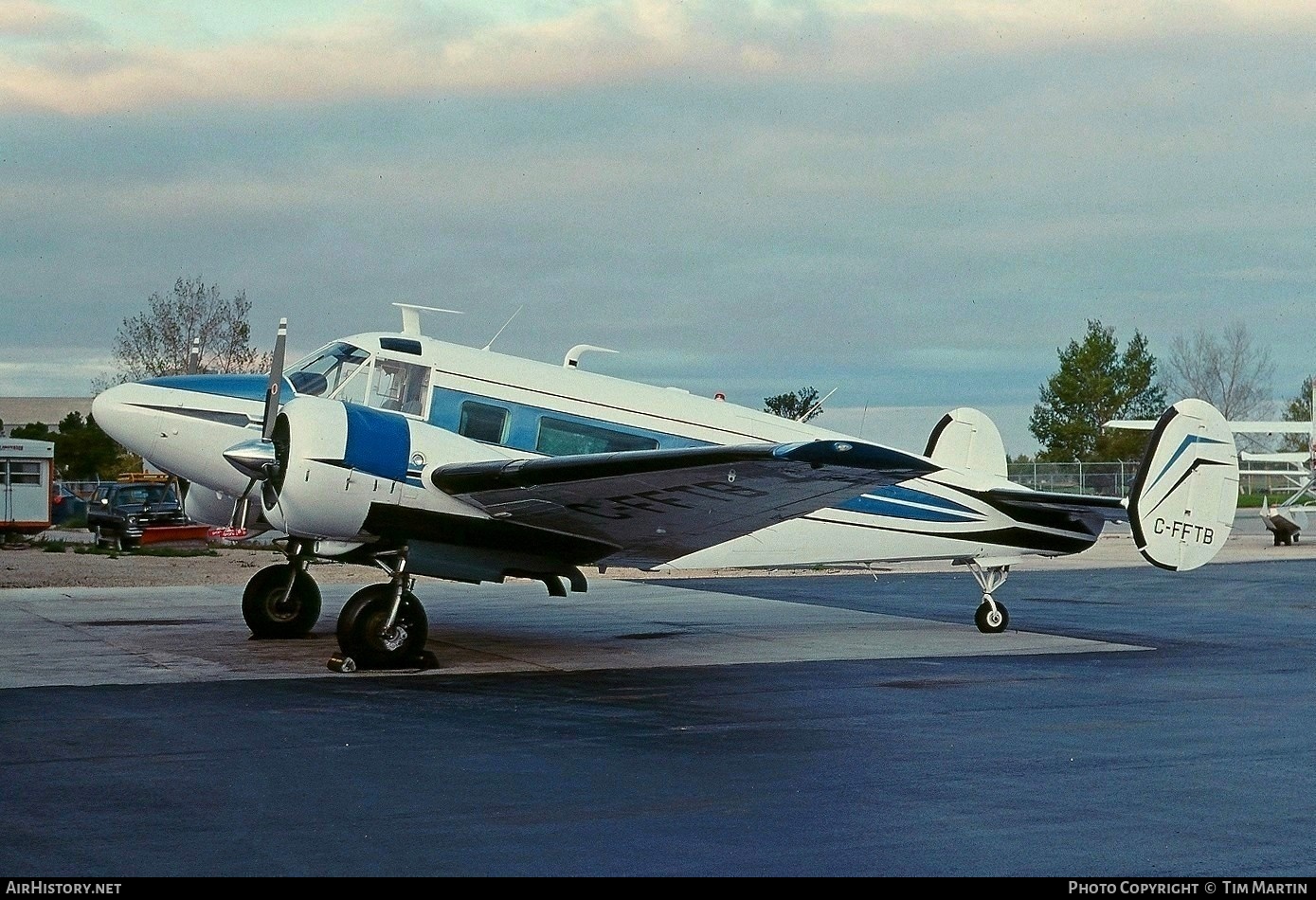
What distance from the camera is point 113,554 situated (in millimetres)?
33250

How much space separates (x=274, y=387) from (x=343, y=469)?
3.22 feet

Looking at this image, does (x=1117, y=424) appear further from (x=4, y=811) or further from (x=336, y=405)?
(x=4, y=811)

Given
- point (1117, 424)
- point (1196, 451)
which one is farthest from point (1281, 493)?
point (1196, 451)

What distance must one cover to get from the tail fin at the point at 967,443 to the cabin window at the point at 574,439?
4566 millimetres

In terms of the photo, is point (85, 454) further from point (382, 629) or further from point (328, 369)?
point (382, 629)

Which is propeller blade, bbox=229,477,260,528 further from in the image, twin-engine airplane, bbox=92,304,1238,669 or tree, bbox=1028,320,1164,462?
tree, bbox=1028,320,1164,462

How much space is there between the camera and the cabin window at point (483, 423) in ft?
46.4

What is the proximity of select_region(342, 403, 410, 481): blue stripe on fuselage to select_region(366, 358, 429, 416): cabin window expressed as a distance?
3.27ft

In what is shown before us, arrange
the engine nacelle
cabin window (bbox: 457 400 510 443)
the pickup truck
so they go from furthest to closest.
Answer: the pickup truck, cabin window (bbox: 457 400 510 443), the engine nacelle

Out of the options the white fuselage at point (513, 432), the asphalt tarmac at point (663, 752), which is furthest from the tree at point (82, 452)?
→ the white fuselage at point (513, 432)

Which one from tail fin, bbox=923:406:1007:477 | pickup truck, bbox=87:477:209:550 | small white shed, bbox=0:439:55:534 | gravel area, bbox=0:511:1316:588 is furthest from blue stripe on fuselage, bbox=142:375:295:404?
small white shed, bbox=0:439:55:534

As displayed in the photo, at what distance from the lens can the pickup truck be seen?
1431 inches

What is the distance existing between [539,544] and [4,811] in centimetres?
751

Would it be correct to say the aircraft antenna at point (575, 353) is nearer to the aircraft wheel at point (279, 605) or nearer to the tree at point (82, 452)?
the aircraft wheel at point (279, 605)
